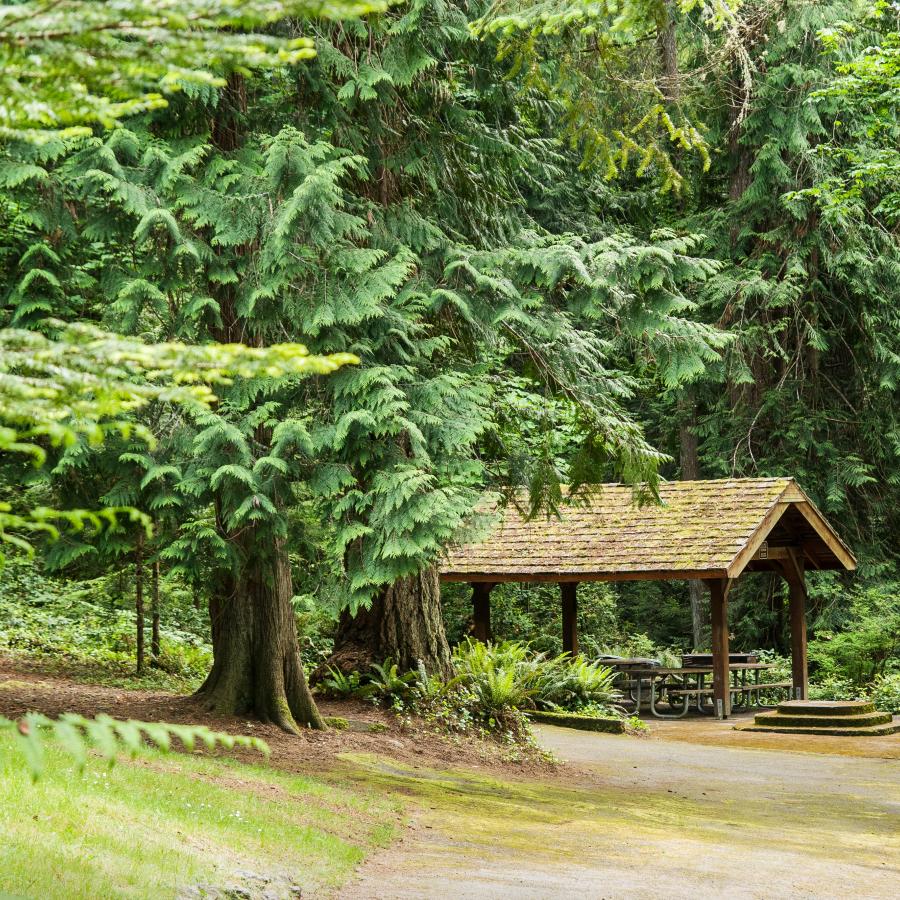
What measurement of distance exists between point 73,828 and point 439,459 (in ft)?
16.3

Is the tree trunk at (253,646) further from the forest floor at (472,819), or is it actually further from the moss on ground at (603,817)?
the moss on ground at (603,817)

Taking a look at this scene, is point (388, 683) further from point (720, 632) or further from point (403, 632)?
point (720, 632)

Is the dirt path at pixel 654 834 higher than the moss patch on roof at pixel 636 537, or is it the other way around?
the moss patch on roof at pixel 636 537

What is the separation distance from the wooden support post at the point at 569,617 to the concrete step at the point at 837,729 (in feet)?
12.4

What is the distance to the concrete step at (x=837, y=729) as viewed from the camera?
1781 cm

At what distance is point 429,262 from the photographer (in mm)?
11648

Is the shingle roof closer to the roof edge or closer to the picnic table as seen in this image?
the roof edge

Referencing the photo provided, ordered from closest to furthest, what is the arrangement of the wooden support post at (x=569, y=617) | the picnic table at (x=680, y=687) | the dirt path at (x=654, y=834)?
the dirt path at (x=654, y=834) → the picnic table at (x=680, y=687) → the wooden support post at (x=569, y=617)

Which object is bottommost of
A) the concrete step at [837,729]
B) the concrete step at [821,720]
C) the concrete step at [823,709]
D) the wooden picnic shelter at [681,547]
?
the concrete step at [837,729]

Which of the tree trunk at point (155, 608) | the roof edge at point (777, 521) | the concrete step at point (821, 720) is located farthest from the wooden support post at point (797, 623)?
the tree trunk at point (155, 608)

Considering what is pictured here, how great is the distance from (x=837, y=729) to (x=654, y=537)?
13.9ft

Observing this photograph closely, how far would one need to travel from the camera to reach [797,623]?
2158 centimetres

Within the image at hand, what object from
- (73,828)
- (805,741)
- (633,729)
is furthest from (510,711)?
(73,828)

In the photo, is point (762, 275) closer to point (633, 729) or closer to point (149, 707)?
point (633, 729)
